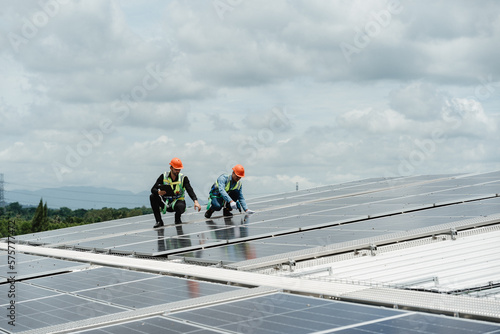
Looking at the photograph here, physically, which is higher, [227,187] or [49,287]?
[227,187]

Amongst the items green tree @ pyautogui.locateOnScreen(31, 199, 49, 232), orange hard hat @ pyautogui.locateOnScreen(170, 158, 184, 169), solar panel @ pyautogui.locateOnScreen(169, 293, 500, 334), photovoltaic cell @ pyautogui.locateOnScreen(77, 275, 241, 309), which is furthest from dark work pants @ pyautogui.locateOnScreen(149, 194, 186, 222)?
green tree @ pyautogui.locateOnScreen(31, 199, 49, 232)

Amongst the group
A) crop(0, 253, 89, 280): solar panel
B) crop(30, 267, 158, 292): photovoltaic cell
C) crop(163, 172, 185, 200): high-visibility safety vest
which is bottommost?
crop(30, 267, 158, 292): photovoltaic cell

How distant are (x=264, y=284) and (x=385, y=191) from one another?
15589mm

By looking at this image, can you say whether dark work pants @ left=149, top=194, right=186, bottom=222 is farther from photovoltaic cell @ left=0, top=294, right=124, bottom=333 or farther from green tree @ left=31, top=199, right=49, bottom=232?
green tree @ left=31, top=199, right=49, bottom=232

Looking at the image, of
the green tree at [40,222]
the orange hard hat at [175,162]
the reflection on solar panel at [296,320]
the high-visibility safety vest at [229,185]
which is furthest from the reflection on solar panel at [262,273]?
the green tree at [40,222]

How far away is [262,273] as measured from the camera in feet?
40.9

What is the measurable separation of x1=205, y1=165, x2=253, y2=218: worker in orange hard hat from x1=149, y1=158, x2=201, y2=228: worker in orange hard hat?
3.43 ft

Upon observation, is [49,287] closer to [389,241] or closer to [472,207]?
[389,241]

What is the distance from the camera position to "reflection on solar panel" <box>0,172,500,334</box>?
326 inches

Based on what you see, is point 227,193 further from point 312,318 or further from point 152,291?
point 312,318

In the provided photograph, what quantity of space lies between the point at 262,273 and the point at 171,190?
1018cm


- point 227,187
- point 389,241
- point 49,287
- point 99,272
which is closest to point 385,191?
point 227,187

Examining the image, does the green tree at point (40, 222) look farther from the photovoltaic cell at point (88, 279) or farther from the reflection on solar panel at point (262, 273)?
the photovoltaic cell at point (88, 279)

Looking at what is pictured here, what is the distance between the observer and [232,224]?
20.0 m
